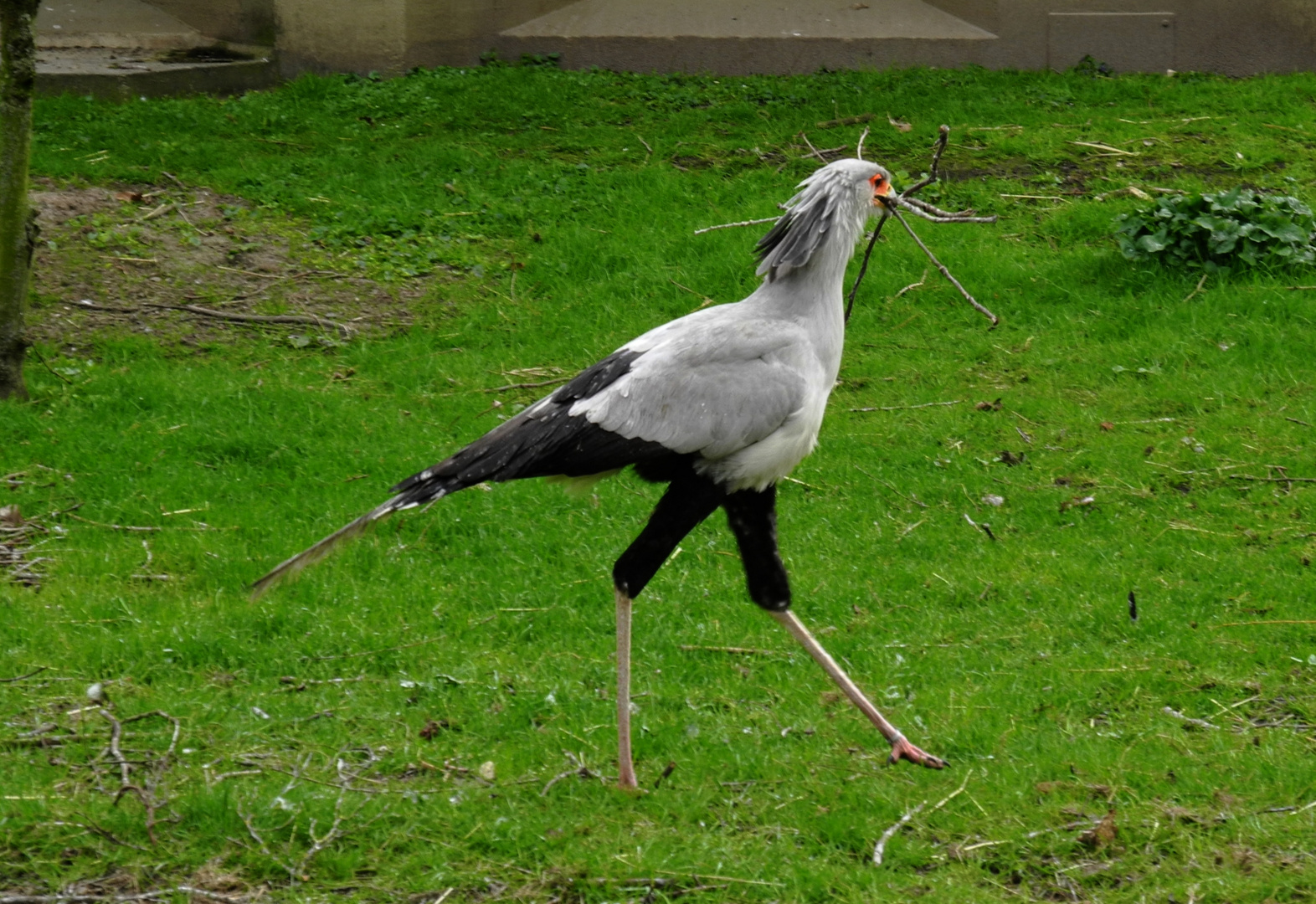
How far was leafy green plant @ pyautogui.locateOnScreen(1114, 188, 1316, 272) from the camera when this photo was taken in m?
9.56

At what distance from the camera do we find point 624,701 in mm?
4961

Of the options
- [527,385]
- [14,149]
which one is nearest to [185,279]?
[14,149]

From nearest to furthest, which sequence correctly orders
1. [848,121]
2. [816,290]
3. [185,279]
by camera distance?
[816,290] → [185,279] → [848,121]

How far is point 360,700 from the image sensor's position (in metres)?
5.55

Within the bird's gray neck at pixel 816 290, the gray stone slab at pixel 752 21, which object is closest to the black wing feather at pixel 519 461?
the bird's gray neck at pixel 816 290

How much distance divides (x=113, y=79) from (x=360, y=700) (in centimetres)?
946

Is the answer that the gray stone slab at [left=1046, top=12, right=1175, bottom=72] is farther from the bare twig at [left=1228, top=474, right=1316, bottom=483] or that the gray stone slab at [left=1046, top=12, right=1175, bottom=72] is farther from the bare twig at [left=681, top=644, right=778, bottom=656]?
the bare twig at [left=681, top=644, right=778, bottom=656]

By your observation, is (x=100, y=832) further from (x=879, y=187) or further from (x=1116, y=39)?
(x=1116, y=39)

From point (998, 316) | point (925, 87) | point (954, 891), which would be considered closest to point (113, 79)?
point (925, 87)

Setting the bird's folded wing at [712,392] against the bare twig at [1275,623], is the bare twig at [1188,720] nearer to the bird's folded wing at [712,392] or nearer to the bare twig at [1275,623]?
the bare twig at [1275,623]

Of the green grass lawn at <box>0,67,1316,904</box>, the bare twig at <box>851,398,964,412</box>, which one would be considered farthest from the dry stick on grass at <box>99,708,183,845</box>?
the bare twig at <box>851,398,964,412</box>

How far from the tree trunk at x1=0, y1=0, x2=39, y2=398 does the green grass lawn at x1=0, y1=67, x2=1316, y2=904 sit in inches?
28.0

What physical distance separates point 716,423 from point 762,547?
62 cm

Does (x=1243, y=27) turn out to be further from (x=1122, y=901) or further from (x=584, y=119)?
(x=1122, y=901)
